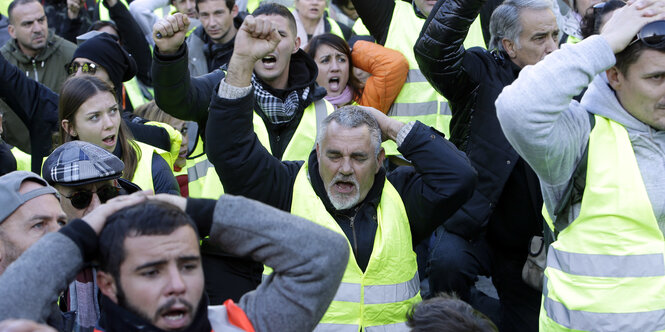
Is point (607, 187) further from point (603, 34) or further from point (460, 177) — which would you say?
point (460, 177)

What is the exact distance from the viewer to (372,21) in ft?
21.4

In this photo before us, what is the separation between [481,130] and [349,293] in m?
1.45

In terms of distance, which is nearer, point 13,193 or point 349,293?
point 13,193

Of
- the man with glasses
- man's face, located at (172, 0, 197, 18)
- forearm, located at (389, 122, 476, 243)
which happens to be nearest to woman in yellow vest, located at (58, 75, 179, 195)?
the man with glasses

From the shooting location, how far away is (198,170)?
6211mm

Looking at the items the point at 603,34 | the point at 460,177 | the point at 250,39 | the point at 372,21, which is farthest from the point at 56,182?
the point at 372,21

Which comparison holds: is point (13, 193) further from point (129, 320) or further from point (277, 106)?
point (277, 106)

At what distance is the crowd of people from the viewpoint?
279 cm

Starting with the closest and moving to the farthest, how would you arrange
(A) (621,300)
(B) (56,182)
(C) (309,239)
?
(C) (309,239), (A) (621,300), (B) (56,182)

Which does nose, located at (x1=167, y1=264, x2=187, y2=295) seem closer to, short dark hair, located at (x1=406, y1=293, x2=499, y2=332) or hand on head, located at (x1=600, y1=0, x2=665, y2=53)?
short dark hair, located at (x1=406, y1=293, x2=499, y2=332)

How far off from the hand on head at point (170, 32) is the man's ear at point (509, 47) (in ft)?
6.28

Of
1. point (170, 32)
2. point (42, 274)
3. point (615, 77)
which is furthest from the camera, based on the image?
point (170, 32)

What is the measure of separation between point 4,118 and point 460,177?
462cm

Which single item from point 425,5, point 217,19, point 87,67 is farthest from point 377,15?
point 87,67
